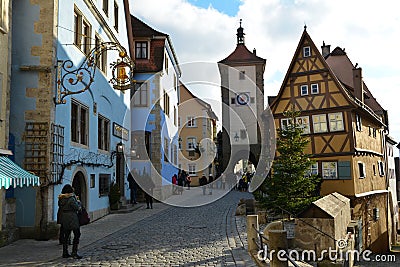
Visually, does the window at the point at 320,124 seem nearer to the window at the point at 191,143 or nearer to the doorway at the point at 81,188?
the doorway at the point at 81,188

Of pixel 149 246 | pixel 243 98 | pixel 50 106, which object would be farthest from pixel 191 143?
pixel 149 246

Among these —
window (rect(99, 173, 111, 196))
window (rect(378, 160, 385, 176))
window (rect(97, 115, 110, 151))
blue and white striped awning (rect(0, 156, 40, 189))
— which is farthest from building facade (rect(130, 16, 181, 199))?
blue and white striped awning (rect(0, 156, 40, 189))

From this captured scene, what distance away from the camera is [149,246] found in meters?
10.7

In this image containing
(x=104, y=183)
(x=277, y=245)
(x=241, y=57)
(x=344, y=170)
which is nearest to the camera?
(x=277, y=245)

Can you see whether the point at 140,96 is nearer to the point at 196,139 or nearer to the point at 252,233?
the point at 252,233

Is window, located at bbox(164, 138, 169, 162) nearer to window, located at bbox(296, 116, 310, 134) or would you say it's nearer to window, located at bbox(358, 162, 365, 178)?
window, located at bbox(296, 116, 310, 134)

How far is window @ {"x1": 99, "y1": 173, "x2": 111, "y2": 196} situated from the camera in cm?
1762

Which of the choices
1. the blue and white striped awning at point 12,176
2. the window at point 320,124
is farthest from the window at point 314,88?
the blue and white striped awning at point 12,176

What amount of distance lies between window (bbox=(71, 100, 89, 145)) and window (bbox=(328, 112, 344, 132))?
13.3 m

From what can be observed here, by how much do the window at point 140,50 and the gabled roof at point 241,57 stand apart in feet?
68.6

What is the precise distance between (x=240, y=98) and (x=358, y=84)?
22664 millimetres

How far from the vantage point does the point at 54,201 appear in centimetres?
1241

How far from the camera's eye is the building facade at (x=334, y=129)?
880 inches

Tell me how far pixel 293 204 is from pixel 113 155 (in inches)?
327
